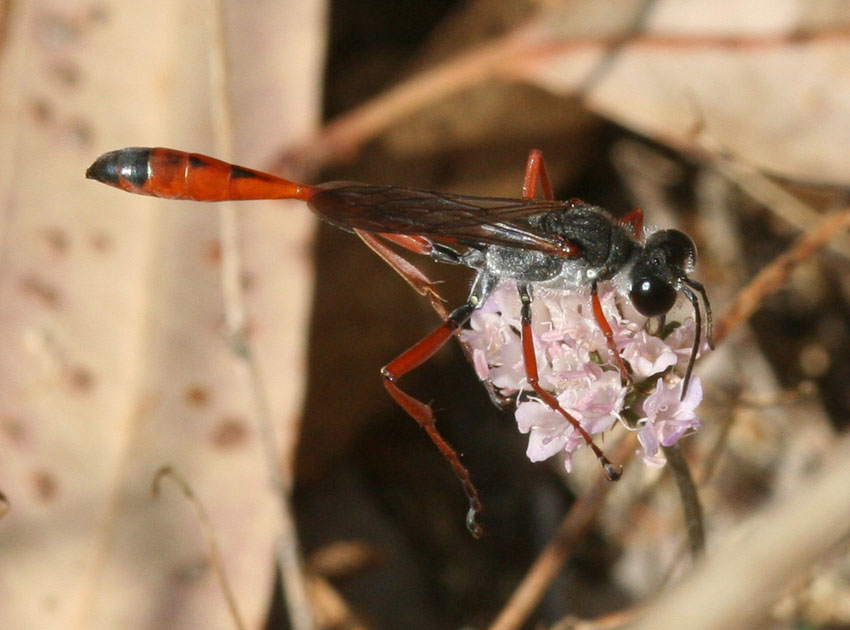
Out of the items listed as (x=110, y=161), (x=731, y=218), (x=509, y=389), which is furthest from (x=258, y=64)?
(x=731, y=218)

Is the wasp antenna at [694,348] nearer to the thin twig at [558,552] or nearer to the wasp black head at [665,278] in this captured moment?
the wasp black head at [665,278]

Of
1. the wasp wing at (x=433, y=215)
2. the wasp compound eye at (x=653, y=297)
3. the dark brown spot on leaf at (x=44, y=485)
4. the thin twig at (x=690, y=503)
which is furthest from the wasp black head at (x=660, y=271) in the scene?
the dark brown spot on leaf at (x=44, y=485)

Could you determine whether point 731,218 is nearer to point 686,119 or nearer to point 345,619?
point 686,119

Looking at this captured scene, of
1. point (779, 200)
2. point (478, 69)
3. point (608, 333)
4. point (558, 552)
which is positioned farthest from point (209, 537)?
point (779, 200)

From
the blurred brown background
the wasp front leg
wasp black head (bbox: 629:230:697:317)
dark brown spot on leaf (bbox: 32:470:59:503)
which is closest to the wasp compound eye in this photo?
wasp black head (bbox: 629:230:697:317)

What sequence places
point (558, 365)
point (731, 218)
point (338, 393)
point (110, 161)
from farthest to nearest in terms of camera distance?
point (731, 218) < point (338, 393) < point (110, 161) < point (558, 365)

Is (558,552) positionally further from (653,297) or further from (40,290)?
(40,290)

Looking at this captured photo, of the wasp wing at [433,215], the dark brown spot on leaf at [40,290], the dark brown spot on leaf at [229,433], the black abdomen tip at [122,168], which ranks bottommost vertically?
the dark brown spot on leaf at [229,433]
